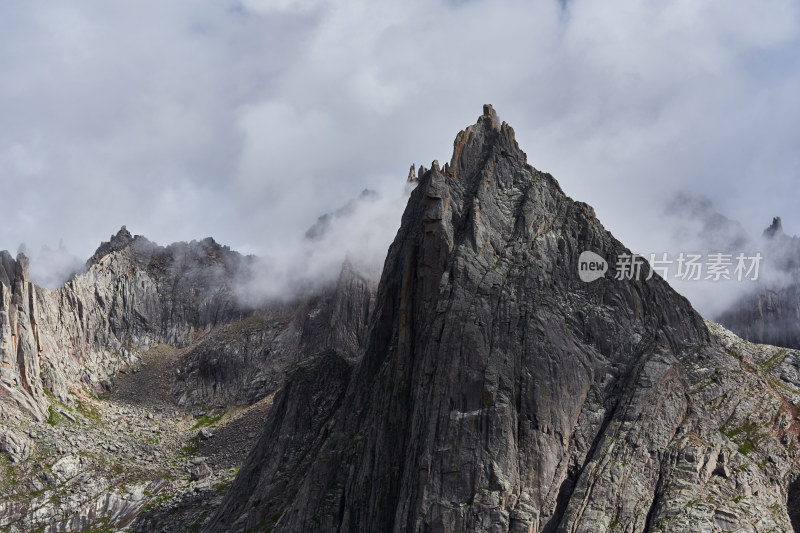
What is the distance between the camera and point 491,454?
316 feet

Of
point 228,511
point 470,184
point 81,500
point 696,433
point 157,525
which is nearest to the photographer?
point 696,433

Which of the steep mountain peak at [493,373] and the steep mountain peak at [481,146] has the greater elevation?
the steep mountain peak at [481,146]

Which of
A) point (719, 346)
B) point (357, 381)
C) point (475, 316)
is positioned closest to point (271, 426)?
point (357, 381)

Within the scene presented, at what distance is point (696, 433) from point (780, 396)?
1808 centimetres

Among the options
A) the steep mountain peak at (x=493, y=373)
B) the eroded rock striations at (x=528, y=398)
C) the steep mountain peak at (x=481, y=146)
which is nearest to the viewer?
the eroded rock striations at (x=528, y=398)

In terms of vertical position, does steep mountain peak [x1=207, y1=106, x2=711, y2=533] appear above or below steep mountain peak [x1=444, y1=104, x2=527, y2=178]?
below

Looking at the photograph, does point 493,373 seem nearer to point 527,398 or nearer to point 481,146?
point 527,398

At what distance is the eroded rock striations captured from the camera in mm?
95188

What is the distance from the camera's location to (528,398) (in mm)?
101188

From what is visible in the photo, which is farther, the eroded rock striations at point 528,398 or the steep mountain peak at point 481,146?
the steep mountain peak at point 481,146

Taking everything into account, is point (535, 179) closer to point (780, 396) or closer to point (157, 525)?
point (780, 396)

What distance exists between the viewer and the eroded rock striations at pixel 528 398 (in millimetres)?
95188

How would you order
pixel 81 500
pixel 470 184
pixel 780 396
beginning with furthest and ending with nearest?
1. pixel 81 500
2. pixel 470 184
3. pixel 780 396

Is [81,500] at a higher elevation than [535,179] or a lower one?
lower
